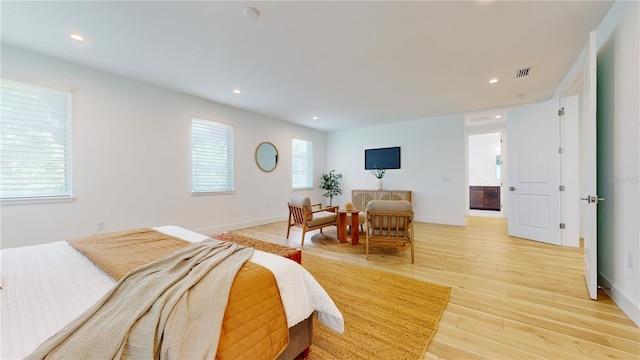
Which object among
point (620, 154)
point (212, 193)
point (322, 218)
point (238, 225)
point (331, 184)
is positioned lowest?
point (238, 225)

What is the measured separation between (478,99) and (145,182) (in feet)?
19.8

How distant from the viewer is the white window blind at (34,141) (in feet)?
8.47

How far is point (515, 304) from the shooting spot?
195 centimetres

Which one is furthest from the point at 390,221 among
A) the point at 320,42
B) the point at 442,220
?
the point at 442,220

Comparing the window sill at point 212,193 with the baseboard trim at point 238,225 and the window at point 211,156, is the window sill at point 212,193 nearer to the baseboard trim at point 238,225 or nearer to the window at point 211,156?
the window at point 211,156

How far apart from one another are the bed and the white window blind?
1757 millimetres

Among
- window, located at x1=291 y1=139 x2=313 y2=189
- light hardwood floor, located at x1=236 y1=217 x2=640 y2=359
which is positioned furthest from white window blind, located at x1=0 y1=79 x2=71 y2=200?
window, located at x1=291 y1=139 x2=313 y2=189

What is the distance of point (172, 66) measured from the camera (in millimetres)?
3014

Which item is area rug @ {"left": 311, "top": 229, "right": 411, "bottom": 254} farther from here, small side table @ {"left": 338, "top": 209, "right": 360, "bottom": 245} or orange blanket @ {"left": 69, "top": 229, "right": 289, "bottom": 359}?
orange blanket @ {"left": 69, "top": 229, "right": 289, "bottom": 359}

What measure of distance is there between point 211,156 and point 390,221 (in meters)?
3.61

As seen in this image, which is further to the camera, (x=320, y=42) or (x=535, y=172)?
(x=535, y=172)

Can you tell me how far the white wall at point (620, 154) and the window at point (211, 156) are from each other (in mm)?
5290

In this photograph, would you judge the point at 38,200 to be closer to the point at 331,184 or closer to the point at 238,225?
the point at 238,225

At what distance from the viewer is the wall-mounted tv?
609 centimetres
